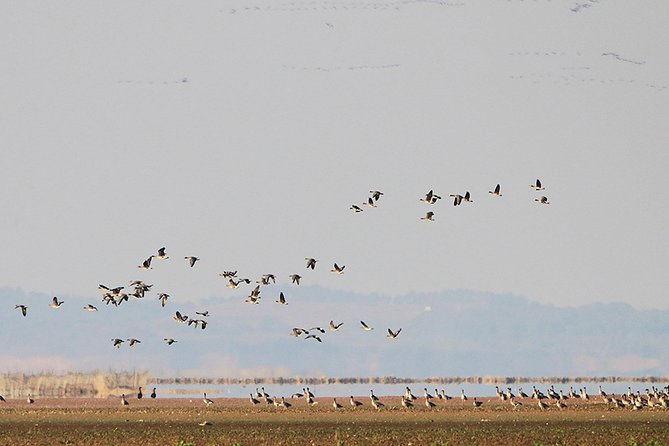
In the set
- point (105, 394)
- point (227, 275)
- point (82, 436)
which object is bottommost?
point (105, 394)

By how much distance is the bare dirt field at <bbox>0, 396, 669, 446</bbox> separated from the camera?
74125 millimetres

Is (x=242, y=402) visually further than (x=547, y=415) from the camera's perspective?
Yes

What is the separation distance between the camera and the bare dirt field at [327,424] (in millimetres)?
74125

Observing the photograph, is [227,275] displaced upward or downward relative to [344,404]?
upward

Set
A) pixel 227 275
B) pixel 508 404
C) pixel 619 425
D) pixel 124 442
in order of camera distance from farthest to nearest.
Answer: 1. pixel 508 404
2. pixel 227 275
3. pixel 619 425
4. pixel 124 442

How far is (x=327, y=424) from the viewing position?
296ft

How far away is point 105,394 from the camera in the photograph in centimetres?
13750

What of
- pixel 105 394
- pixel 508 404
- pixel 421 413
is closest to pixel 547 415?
pixel 421 413

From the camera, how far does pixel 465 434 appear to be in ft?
256

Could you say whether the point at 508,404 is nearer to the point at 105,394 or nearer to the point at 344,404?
the point at 344,404

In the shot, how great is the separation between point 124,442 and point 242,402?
53908 mm

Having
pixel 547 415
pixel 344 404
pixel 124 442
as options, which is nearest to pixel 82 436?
pixel 124 442

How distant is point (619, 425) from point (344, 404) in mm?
36086


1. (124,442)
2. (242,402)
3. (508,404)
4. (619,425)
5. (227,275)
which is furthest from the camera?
(242,402)
